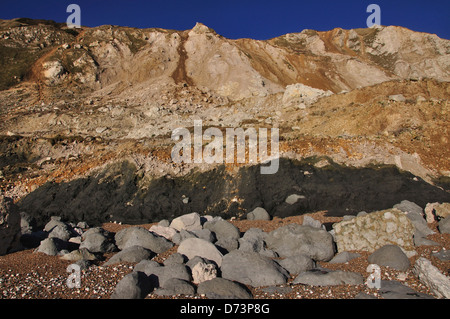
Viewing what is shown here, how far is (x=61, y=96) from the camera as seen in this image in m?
39.1

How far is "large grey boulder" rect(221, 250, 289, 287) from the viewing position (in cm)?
681

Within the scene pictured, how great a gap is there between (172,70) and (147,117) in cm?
1773

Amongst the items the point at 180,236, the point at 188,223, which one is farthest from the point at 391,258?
the point at 188,223

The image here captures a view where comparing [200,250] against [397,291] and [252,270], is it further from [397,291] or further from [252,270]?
[397,291]

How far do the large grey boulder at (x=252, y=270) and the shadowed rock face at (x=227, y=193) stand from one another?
17.6 ft

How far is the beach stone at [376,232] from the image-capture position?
A: 26.9 feet

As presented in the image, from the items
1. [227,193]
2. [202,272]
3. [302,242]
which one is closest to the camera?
[202,272]

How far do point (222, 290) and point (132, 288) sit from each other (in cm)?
179

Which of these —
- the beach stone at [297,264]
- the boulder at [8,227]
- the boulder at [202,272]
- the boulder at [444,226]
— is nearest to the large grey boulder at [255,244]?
the beach stone at [297,264]

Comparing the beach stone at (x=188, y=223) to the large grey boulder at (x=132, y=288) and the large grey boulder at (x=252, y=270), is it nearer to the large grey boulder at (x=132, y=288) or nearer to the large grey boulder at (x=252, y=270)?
the large grey boulder at (x=252, y=270)

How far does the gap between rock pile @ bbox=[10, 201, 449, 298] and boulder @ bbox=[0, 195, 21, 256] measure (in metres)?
1.06

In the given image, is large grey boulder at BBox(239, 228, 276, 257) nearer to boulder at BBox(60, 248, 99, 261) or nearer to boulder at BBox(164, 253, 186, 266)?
boulder at BBox(164, 253, 186, 266)

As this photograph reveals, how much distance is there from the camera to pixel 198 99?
3712cm

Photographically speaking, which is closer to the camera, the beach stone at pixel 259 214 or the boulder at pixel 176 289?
the boulder at pixel 176 289
